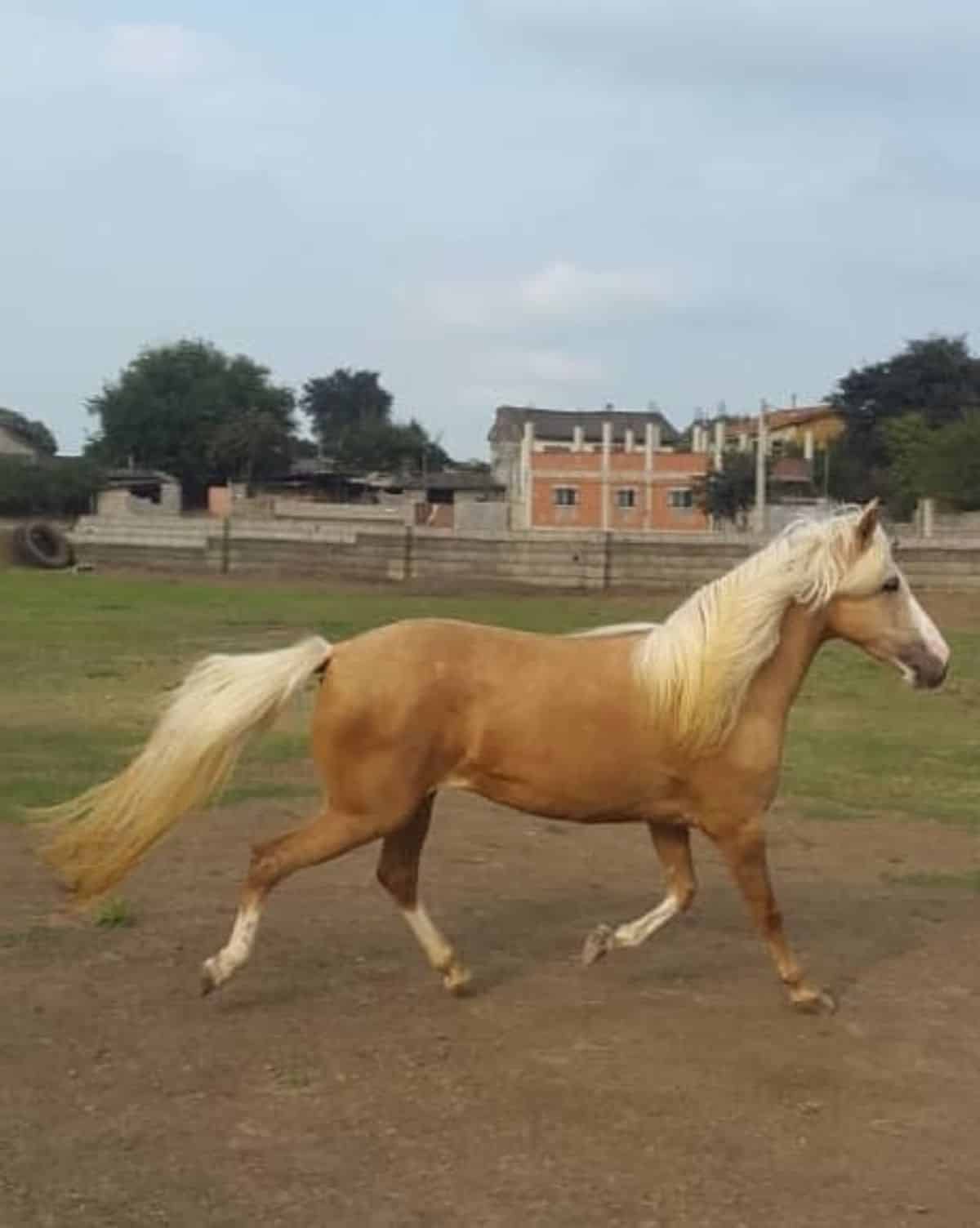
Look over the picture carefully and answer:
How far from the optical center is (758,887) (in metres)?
7.07

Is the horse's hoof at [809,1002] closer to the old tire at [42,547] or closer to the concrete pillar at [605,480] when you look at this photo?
the old tire at [42,547]

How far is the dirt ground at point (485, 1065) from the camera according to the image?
507cm

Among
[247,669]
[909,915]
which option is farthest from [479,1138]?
[909,915]

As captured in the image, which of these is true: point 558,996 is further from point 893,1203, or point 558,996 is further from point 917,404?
point 917,404

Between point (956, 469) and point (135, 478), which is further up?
point (956, 469)

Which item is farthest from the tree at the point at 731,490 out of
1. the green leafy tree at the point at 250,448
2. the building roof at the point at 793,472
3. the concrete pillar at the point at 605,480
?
the green leafy tree at the point at 250,448

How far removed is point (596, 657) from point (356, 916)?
203cm

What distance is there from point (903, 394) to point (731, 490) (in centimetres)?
2083

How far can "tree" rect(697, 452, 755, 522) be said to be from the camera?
75875mm

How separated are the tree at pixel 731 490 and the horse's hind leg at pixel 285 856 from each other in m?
68.4

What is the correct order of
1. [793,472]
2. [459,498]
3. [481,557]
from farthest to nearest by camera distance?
[459,498] < [793,472] < [481,557]

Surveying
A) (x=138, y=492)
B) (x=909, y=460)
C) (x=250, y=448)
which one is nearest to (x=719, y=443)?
(x=909, y=460)

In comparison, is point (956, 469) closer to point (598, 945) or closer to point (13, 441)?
point (598, 945)

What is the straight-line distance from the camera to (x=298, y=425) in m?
114
